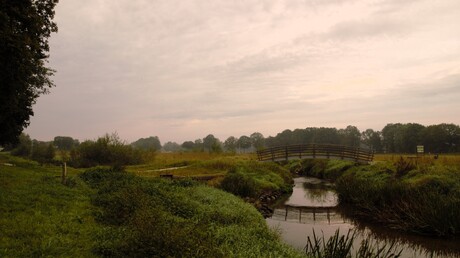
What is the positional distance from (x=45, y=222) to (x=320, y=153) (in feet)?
108

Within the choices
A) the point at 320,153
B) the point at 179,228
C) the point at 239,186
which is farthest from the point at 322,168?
the point at 179,228

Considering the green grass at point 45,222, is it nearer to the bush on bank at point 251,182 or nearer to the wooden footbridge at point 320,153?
the bush on bank at point 251,182

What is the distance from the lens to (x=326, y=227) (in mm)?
18094

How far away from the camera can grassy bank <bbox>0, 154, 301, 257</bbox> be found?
8.70 metres

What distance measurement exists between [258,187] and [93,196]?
1302 centimetres

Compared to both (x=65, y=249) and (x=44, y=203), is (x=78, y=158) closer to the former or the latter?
(x=44, y=203)

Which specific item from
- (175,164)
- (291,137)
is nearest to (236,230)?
(175,164)

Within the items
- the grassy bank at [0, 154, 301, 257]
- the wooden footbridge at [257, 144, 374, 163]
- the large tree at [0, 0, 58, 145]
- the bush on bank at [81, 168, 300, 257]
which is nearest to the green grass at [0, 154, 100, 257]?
the grassy bank at [0, 154, 301, 257]

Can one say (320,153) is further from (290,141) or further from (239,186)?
(290,141)

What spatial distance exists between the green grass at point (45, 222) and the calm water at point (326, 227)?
8.49m

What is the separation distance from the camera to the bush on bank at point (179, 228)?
8531mm

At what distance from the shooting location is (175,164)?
4047 centimetres

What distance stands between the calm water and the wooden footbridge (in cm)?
884

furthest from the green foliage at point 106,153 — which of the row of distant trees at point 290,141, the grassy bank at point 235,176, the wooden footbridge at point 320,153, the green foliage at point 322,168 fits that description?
the green foliage at point 322,168
